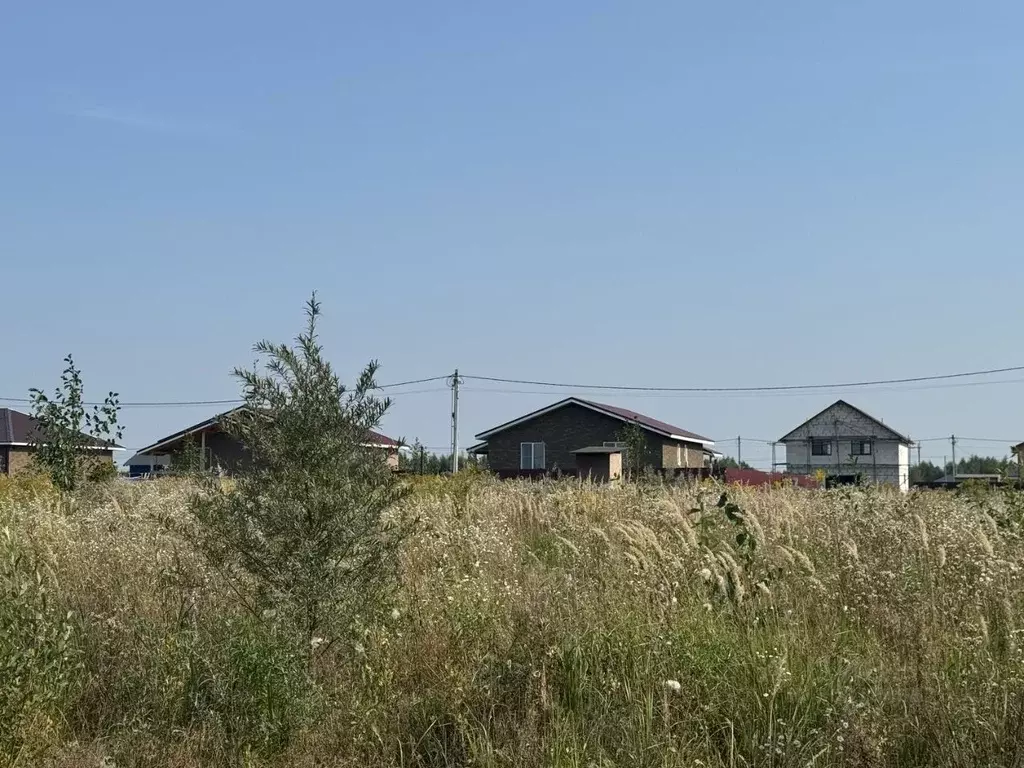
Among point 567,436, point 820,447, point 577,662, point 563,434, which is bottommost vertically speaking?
point 577,662

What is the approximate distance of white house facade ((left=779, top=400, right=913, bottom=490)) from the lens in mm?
68062

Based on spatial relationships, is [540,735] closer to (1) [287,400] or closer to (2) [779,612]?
(2) [779,612]

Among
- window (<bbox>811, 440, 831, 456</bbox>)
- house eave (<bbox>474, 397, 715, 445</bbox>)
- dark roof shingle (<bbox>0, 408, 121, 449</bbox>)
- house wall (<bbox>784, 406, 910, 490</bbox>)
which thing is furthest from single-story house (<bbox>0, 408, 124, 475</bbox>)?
window (<bbox>811, 440, 831, 456</bbox>)

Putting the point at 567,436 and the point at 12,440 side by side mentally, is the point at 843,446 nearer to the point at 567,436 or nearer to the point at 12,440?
the point at 567,436

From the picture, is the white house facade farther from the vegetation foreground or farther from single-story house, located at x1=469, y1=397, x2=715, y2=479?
the vegetation foreground

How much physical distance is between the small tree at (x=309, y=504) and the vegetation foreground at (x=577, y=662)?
23 centimetres

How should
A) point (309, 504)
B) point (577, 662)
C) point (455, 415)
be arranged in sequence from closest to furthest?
point (577, 662) → point (309, 504) → point (455, 415)

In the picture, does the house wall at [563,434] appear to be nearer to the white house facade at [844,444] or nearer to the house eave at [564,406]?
the house eave at [564,406]

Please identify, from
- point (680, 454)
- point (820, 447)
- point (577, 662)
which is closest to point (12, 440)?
point (680, 454)

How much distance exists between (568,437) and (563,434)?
310 millimetres

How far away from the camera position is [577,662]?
5160mm

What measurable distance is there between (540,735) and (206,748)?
160 centimetres

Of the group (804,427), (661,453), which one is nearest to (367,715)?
(661,453)

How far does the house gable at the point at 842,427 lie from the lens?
6825 centimetres
